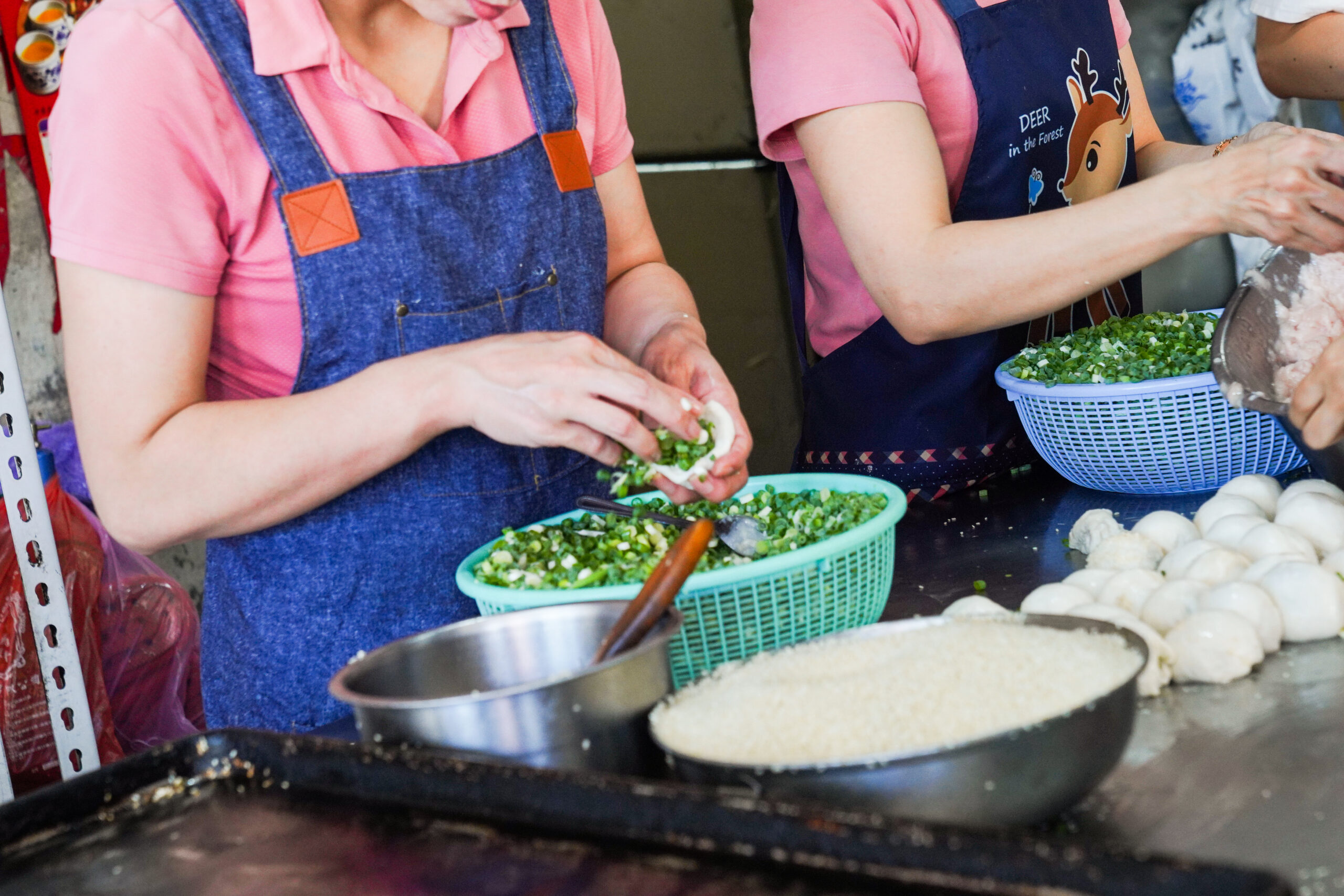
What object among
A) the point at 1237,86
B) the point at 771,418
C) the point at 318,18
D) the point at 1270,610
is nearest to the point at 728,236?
the point at 771,418

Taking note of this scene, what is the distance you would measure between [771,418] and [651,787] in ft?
11.2

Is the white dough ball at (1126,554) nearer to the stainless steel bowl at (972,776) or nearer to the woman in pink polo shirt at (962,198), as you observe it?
the woman in pink polo shirt at (962,198)

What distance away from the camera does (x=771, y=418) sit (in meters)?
4.16

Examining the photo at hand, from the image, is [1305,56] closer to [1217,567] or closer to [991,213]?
[991,213]

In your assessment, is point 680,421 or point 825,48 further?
point 825,48

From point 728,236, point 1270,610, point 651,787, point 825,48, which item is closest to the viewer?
point 651,787

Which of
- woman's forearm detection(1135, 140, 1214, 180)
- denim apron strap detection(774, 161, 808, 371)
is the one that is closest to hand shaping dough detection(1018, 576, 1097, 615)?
denim apron strap detection(774, 161, 808, 371)

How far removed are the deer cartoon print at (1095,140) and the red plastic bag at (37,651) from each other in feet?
6.39

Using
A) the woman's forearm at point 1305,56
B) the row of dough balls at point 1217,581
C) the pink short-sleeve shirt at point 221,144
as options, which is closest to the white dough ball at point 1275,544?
the row of dough balls at point 1217,581

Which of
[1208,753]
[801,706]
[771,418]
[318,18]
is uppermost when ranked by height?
[318,18]

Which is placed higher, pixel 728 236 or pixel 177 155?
pixel 177 155

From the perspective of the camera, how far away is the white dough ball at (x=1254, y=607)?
1.14 metres

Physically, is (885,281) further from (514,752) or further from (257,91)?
(514,752)

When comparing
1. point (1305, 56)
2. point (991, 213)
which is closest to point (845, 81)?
point (991, 213)
